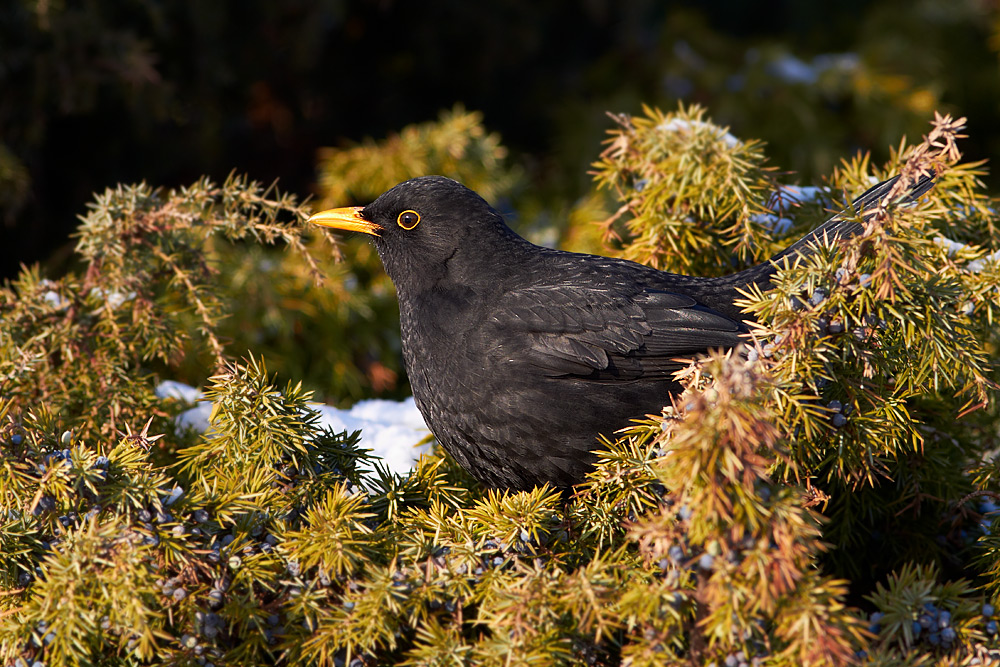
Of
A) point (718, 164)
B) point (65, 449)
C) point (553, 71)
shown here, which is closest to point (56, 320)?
point (65, 449)

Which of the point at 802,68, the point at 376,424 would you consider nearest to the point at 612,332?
the point at 376,424

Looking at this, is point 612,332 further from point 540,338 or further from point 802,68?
point 802,68

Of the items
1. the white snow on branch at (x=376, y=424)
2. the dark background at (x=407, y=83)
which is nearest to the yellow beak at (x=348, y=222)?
the white snow on branch at (x=376, y=424)

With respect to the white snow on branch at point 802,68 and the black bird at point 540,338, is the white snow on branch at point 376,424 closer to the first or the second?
the black bird at point 540,338

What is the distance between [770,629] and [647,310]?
104 centimetres

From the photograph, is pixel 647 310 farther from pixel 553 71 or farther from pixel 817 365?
pixel 553 71

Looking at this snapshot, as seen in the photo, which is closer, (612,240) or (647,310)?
(647,310)

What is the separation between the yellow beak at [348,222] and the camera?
2.46 metres

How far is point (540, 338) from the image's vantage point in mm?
2111

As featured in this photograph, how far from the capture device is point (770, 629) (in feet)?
3.96

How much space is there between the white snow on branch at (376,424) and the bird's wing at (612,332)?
0.45 meters

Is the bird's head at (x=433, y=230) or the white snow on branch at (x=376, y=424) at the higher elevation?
the bird's head at (x=433, y=230)

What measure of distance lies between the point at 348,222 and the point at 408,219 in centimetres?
19

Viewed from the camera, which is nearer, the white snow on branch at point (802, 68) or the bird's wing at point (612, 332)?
the bird's wing at point (612, 332)
